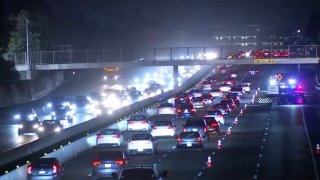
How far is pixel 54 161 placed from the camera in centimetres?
3506

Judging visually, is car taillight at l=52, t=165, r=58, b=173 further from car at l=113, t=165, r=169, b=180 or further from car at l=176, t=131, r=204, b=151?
car at l=176, t=131, r=204, b=151

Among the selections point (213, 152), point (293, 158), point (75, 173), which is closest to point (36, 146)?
point (75, 173)

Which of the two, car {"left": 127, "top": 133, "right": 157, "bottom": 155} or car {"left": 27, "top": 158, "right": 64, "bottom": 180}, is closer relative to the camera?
car {"left": 27, "top": 158, "right": 64, "bottom": 180}

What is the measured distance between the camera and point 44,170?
112ft

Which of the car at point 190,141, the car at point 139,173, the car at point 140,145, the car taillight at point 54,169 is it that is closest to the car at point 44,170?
the car taillight at point 54,169

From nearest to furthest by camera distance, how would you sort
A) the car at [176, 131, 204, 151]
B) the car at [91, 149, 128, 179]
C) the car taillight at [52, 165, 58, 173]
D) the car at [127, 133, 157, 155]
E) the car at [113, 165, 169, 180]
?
the car at [113, 165, 169, 180]
the car taillight at [52, 165, 58, 173]
the car at [91, 149, 128, 179]
the car at [127, 133, 157, 155]
the car at [176, 131, 204, 151]

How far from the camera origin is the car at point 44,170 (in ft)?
112

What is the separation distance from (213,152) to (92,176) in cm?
1383

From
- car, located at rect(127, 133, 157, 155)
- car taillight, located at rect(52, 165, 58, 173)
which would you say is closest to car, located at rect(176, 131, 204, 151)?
car, located at rect(127, 133, 157, 155)

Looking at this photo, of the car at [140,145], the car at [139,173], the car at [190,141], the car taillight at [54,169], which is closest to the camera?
the car at [139,173]

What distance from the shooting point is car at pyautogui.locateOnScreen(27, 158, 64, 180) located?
34.3 meters

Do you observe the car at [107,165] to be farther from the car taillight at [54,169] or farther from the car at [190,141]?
the car at [190,141]

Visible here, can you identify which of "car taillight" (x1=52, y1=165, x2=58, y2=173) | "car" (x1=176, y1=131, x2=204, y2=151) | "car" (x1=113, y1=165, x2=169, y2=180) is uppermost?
"car" (x1=113, y1=165, x2=169, y2=180)

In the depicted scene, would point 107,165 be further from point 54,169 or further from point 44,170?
point 44,170
